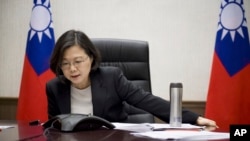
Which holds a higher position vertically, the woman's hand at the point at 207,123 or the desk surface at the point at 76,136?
the desk surface at the point at 76,136

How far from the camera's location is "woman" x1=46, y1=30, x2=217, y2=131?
178 centimetres

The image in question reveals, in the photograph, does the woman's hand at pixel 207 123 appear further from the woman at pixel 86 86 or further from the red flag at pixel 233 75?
the red flag at pixel 233 75

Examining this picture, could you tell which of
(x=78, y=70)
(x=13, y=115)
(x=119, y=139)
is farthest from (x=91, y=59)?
(x=13, y=115)

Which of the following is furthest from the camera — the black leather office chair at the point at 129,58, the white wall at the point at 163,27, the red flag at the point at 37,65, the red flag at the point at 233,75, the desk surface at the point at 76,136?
the white wall at the point at 163,27

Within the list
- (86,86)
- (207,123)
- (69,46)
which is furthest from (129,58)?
(207,123)

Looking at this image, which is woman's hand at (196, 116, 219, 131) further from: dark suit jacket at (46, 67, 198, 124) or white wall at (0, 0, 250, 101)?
white wall at (0, 0, 250, 101)

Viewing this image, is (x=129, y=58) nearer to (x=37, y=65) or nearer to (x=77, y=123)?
(x=37, y=65)

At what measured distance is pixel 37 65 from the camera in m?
2.71

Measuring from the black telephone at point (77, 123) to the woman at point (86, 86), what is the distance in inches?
19.8

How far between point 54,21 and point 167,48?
105cm

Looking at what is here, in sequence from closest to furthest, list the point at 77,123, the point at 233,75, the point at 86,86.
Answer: the point at 77,123 → the point at 86,86 → the point at 233,75

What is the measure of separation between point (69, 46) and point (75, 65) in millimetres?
109

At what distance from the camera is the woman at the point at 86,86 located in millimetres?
1782

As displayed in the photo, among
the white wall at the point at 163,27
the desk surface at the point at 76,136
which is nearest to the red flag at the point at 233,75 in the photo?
the white wall at the point at 163,27
